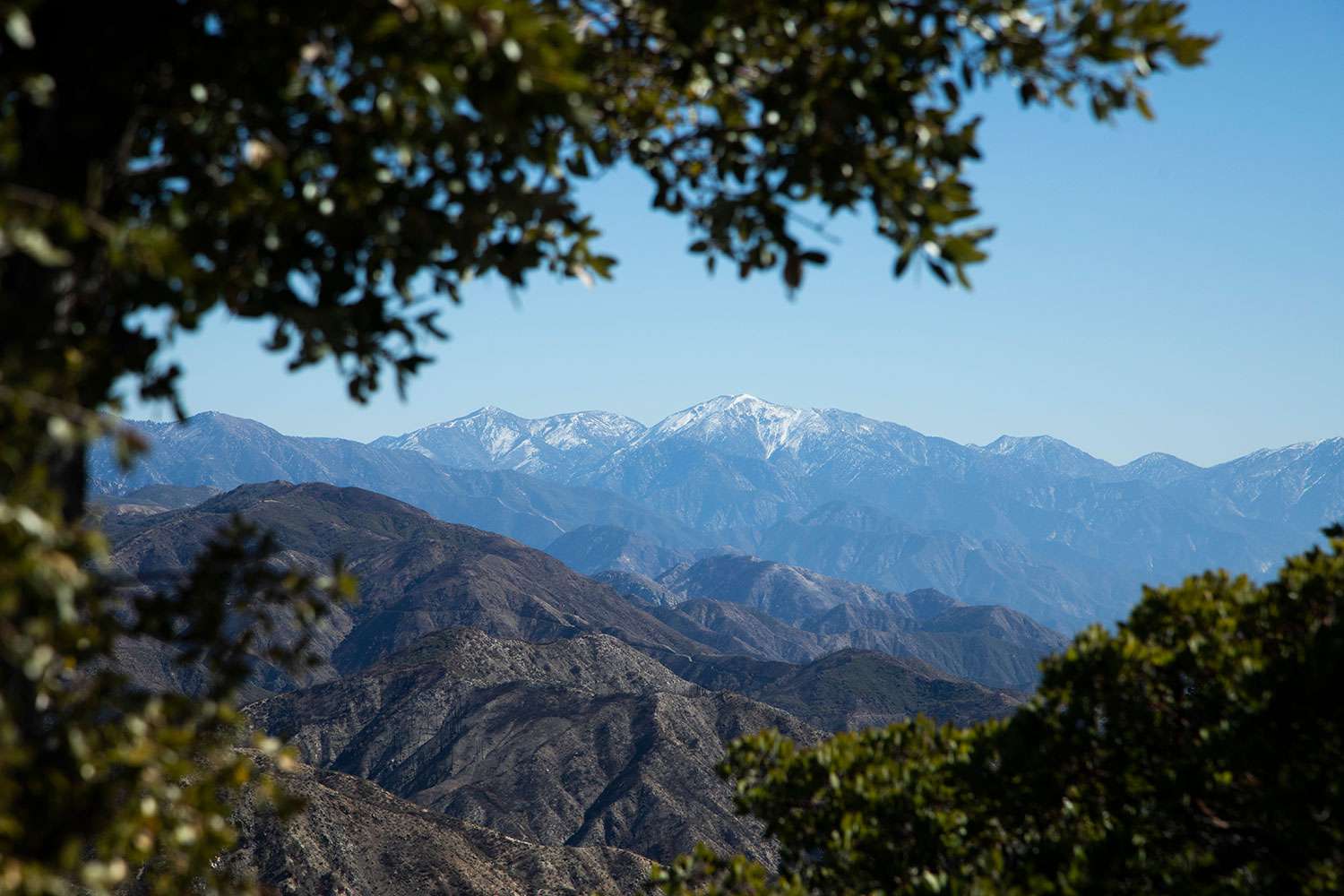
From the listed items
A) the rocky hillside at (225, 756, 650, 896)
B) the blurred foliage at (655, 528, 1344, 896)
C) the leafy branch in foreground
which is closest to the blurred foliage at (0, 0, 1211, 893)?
the leafy branch in foreground

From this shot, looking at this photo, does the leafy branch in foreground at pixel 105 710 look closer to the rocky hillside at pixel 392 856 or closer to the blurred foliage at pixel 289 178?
the blurred foliage at pixel 289 178

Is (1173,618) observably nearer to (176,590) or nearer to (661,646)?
(176,590)

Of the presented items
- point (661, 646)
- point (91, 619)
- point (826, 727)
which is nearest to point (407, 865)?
point (91, 619)

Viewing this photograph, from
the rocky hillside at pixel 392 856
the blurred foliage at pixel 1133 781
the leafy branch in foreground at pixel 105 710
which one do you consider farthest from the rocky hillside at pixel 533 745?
the leafy branch in foreground at pixel 105 710

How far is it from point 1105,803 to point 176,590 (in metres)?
7.35

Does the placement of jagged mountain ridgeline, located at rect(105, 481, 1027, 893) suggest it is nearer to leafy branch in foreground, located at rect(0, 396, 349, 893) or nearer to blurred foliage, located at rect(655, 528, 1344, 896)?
leafy branch in foreground, located at rect(0, 396, 349, 893)

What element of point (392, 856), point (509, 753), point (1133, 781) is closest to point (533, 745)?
point (509, 753)

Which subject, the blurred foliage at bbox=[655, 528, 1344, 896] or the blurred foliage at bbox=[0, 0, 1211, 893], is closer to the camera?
the blurred foliage at bbox=[0, 0, 1211, 893]

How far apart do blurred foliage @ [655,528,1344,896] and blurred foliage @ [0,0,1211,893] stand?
466 centimetres

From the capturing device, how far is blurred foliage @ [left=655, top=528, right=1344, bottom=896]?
718 cm

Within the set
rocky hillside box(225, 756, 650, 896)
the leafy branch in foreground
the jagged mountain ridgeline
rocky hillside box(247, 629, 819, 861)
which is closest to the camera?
the leafy branch in foreground

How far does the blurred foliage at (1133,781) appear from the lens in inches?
283

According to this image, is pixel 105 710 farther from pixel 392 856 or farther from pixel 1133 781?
pixel 392 856

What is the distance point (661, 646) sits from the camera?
655 feet
